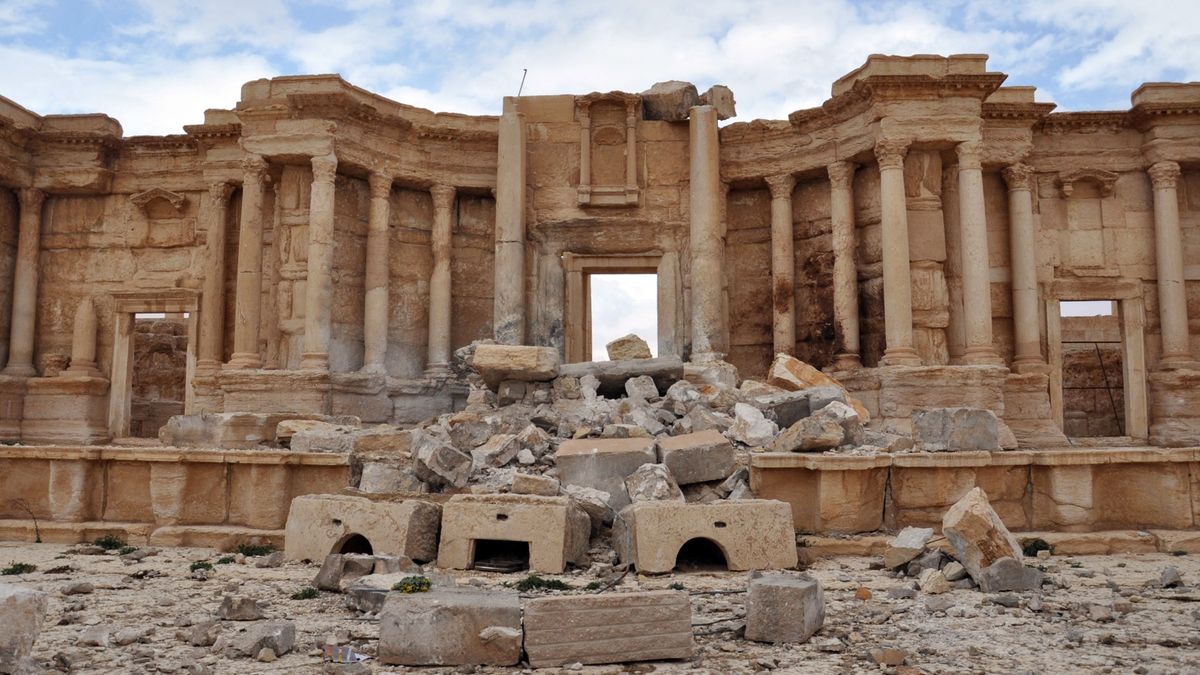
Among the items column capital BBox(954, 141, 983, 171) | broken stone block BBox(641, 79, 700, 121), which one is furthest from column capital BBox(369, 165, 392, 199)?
column capital BBox(954, 141, 983, 171)

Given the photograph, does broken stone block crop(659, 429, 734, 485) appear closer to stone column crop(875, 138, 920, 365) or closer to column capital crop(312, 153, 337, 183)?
stone column crop(875, 138, 920, 365)

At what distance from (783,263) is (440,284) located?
5.87 metres

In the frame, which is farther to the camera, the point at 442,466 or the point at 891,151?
the point at 891,151

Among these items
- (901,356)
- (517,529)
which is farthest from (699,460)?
(901,356)

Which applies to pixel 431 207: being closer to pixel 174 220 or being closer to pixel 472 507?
pixel 174 220

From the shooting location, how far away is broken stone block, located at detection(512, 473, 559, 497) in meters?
7.47

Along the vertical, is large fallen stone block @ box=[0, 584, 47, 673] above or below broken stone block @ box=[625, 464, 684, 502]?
below

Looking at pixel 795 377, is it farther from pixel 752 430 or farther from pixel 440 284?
pixel 440 284

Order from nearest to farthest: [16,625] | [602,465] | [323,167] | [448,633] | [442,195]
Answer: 1. [16,625]
2. [448,633]
3. [602,465]
4. [323,167]
5. [442,195]

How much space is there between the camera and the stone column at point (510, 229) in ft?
47.6

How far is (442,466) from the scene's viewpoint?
849cm

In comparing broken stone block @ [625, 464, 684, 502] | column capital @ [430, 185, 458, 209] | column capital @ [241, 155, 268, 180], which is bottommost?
broken stone block @ [625, 464, 684, 502]

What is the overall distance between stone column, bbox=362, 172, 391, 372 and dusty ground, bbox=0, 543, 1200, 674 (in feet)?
24.9

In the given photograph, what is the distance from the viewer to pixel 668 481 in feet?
25.0
